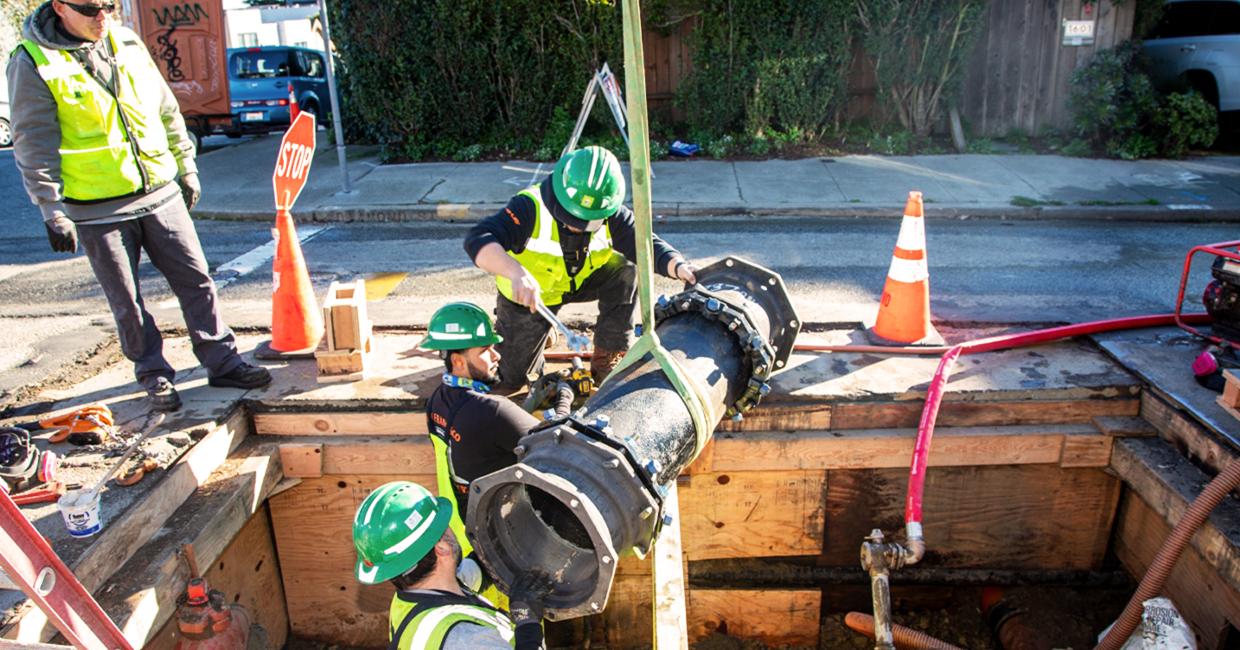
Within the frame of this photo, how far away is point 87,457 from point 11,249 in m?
6.53

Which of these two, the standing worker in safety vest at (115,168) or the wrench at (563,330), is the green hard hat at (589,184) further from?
the standing worker in safety vest at (115,168)

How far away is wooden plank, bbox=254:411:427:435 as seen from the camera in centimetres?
448

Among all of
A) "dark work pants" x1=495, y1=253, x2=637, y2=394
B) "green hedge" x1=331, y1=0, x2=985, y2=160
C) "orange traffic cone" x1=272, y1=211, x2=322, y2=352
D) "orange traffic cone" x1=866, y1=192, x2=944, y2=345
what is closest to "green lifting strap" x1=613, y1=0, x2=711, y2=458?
"dark work pants" x1=495, y1=253, x2=637, y2=394

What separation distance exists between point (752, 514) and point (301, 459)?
2309 millimetres

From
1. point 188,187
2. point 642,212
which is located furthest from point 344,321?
point 642,212

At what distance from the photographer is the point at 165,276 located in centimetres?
444

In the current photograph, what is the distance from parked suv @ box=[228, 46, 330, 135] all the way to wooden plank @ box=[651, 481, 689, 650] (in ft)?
48.9

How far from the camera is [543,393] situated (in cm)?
426

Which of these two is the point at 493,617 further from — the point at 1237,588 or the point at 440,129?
the point at 440,129

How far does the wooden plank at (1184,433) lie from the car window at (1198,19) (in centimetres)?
1025

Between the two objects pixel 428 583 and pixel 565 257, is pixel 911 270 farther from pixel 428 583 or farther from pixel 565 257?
pixel 428 583

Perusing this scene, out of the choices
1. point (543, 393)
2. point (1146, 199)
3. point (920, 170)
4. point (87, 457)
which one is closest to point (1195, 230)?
point (1146, 199)

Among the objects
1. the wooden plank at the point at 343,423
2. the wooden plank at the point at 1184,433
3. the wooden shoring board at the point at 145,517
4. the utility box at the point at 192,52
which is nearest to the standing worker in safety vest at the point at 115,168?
the wooden plank at the point at 343,423

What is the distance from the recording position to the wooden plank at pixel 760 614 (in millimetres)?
4848
